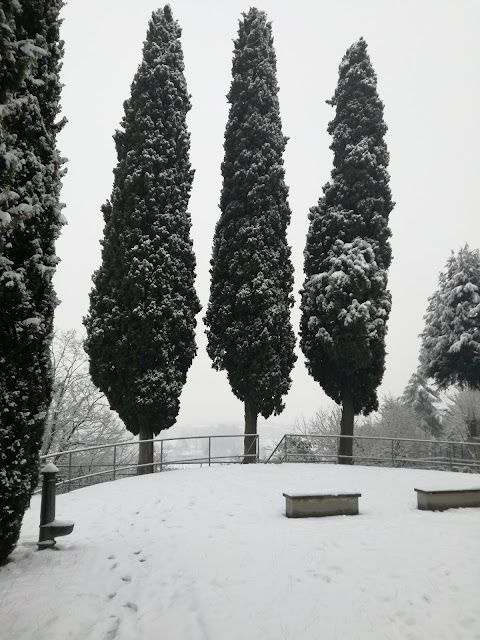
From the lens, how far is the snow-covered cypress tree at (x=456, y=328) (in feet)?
75.3

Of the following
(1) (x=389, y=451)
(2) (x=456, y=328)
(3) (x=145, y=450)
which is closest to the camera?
(3) (x=145, y=450)

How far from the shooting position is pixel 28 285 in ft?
18.8

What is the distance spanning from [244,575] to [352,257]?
13.6m

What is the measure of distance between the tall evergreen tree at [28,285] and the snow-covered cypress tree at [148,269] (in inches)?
348

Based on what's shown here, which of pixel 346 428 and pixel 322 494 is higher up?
pixel 346 428

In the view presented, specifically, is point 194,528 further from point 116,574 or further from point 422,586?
point 422,586

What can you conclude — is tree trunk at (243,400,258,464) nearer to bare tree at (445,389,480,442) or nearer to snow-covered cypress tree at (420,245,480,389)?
snow-covered cypress tree at (420,245,480,389)

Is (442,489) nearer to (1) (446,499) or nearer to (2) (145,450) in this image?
(1) (446,499)

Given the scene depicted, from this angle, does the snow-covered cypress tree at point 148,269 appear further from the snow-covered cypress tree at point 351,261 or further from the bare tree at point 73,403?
the bare tree at point 73,403

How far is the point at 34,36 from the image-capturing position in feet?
19.3

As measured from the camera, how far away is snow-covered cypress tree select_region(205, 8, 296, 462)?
54.5 feet

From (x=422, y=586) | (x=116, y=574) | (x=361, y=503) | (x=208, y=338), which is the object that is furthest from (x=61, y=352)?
(x=422, y=586)

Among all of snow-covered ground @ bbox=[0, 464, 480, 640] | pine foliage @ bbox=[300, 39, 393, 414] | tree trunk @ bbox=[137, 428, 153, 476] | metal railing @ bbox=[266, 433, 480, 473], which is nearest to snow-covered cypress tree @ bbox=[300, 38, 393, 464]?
pine foliage @ bbox=[300, 39, 393, 414]

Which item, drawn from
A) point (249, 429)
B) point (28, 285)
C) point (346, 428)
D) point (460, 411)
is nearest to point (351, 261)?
point (346, 428)
